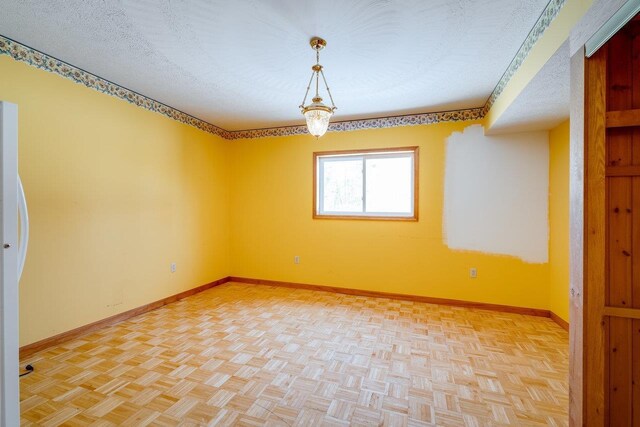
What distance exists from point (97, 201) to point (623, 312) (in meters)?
3.84

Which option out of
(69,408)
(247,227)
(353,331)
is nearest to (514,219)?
(353,331)

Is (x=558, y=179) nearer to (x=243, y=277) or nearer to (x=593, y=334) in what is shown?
(x=593, y=334)

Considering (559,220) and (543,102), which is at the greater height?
(543,102)

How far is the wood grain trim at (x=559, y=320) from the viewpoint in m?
2.86

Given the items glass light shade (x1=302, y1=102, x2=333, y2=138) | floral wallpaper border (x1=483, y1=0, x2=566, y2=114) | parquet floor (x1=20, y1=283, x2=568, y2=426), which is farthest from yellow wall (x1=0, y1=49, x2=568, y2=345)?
glass light shade (x1=302, y1=102, x2=333, y2=138)

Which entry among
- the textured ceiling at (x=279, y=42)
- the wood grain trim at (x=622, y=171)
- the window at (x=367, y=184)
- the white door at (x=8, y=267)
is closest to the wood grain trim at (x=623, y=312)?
the wood grain trim at (x=622, y=171)

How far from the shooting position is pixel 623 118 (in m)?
1.19

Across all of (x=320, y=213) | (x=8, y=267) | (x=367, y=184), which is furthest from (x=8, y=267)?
(x=367, y=184)

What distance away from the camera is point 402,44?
2.08 m

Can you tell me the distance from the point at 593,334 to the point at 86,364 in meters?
3.14

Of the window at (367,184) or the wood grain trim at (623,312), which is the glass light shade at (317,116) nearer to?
the wood grain trim at (623,312)

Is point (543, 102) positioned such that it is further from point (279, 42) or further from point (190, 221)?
point (190, 221)

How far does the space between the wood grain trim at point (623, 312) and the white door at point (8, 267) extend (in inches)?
104

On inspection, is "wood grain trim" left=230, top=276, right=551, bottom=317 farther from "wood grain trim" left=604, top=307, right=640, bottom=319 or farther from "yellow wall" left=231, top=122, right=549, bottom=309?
"wood grain trim" left=604, top=307, right=640, bottom=319
